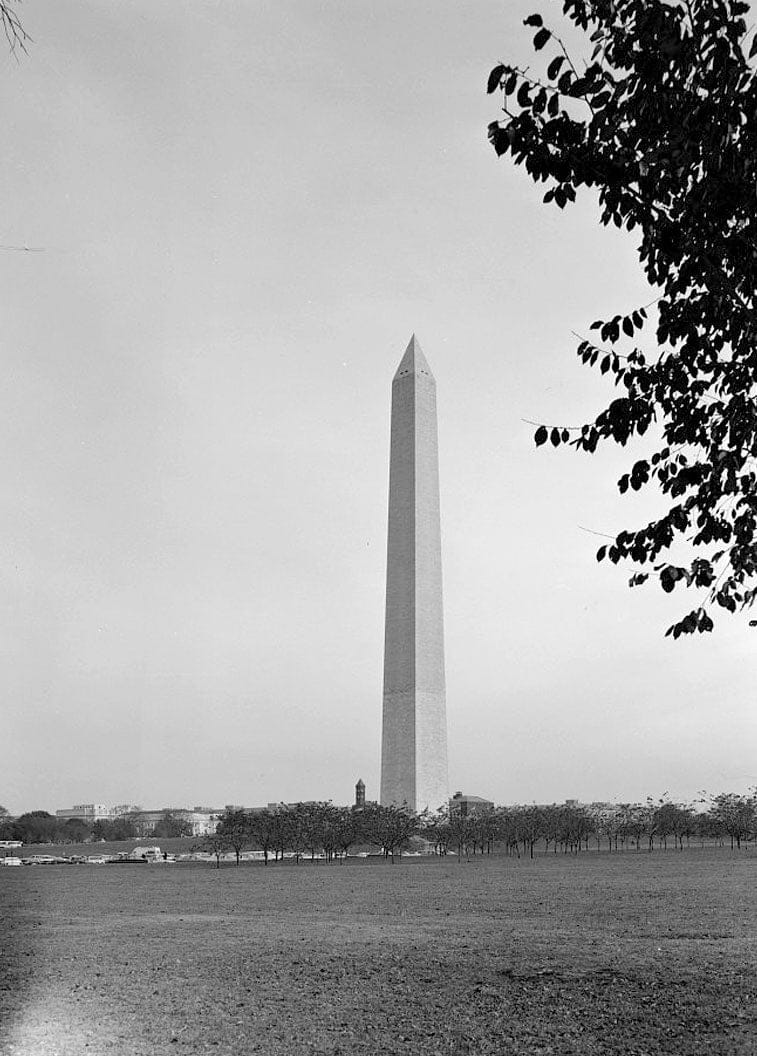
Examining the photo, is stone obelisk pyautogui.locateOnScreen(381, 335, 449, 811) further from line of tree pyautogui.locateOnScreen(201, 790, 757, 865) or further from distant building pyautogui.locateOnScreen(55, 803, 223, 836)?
distant building pyautogui.locateOnScreen(55, 803, 223, 836)

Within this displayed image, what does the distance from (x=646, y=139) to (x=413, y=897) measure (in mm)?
21292

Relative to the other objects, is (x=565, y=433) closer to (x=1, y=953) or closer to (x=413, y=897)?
(x=1, y=953)

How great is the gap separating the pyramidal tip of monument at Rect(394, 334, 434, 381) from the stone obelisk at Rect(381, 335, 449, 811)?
9cm

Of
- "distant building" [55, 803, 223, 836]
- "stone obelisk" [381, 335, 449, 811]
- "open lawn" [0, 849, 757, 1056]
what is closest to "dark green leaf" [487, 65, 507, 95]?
"open lawn" [0, 849, 757, 1056]

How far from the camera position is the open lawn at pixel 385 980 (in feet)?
26.6

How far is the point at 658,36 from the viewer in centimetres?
608

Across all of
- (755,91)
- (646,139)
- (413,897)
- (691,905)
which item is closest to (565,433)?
(646,139)

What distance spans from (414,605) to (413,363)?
15345 millimetres

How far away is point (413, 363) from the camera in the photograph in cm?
6600

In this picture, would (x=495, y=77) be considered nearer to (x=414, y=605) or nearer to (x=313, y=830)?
(x=414, y=605)

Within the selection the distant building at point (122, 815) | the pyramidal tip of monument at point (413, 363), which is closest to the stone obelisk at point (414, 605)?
the pyramidal tip of monument at point (413, 363)

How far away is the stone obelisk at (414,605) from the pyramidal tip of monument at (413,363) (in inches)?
3.6

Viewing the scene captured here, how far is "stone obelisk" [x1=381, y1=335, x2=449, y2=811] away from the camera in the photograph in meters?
63.6

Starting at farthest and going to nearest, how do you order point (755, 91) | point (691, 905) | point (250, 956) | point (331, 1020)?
1. point (691, 905)
2. point (250, 956)
3. point (331, 1020)
4. point (755, 91)
